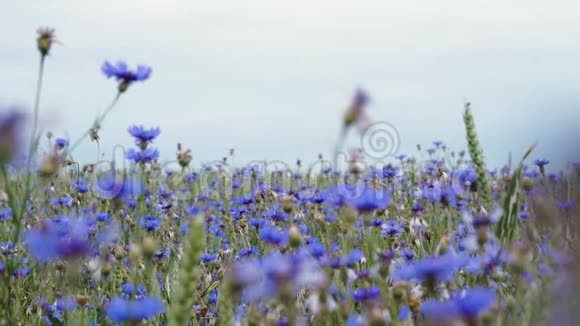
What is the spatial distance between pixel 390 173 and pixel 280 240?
2.95 metres

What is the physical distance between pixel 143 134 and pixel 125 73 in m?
0.31

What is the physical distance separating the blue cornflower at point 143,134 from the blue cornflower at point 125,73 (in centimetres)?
24

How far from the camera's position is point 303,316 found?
2988 mm

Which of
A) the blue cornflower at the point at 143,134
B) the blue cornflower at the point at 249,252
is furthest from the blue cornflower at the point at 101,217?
the blue cornflower at the point at 143,134

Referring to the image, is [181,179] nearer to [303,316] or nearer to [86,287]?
[86,287]

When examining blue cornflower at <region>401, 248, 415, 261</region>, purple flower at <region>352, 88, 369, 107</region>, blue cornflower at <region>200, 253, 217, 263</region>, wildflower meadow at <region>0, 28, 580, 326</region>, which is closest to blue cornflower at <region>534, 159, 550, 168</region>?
wildflower meadow at <region>0, 28, 580, 326</region>

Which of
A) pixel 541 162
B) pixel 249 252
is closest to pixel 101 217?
pixel 249 252

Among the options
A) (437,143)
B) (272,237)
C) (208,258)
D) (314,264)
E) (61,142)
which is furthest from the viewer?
(437,143)

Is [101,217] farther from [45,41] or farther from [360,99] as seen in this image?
[360,99]

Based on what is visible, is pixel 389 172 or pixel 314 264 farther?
pixel 389 172

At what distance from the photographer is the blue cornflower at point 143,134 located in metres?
2.99

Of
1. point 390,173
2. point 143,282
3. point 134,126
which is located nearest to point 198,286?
point 143,282

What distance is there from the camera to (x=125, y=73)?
284 cm

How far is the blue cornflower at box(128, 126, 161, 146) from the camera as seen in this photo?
2.99 meters
